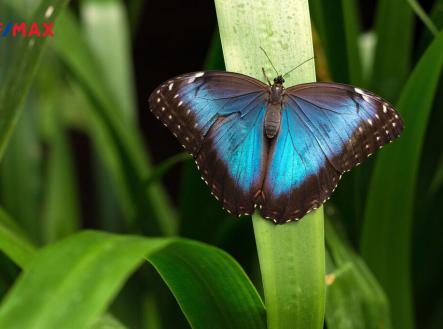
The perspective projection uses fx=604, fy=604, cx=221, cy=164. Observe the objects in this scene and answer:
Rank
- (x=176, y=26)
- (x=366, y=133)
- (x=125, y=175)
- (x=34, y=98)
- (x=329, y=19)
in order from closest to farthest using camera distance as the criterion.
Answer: (x=366, y=133), (x=329, y=19), (x=125, y=175), (x=34, y=98), (x=176, y=26)

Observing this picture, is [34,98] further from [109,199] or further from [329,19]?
[329,19]

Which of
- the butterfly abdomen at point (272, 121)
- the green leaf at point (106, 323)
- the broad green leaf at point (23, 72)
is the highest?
the broad green leaf at point (23, 72)

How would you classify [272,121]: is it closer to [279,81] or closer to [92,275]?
[279,81]

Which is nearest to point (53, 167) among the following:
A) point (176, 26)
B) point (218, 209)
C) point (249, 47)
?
point (218, 209)

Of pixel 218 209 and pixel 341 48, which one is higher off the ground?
pixel 341 48

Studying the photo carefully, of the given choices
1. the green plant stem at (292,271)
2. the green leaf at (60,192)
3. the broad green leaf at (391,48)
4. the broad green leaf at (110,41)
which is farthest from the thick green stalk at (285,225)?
the green leaf at (60,192)

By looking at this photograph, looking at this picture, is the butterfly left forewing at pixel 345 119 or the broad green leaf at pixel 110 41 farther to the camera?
the broad green leaf at pixel 110 41

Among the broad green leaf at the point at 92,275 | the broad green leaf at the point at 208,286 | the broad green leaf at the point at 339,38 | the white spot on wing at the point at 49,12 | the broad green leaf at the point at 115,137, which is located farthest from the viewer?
the broad green leaf at the point at 115,137

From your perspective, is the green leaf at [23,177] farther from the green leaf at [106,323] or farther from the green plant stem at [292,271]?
the green plant stem at [292,271]
